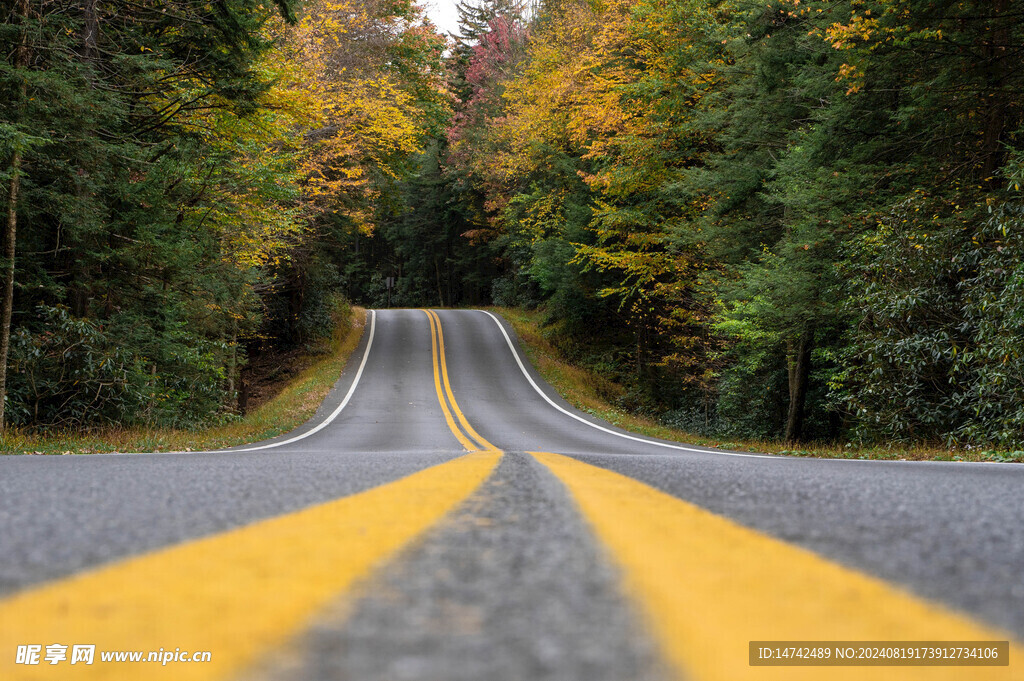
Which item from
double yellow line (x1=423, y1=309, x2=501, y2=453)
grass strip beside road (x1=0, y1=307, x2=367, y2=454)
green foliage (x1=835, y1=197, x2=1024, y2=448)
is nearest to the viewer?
grass strip beside road (x1=0, y1=307, x2=367, y2=454)

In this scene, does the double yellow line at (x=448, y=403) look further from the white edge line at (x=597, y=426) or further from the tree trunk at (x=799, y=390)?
the tree trunk at (x=799, y=390)

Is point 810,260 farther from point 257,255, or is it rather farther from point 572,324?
point 572,324

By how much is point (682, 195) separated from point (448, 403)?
32.1 ft

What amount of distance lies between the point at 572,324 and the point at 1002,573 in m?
28.8

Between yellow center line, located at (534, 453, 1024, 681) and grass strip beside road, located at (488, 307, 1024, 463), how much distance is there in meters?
7.15

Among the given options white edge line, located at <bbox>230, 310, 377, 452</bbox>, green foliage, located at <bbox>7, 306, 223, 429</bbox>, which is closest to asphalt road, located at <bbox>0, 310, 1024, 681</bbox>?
white edge line, located at <bbox>230, 310, 377, 452</bbox>

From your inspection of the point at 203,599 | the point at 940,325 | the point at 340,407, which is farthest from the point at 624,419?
the point at 203,599

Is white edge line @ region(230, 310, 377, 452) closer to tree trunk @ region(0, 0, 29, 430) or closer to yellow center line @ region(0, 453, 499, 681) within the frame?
tree trunk @ region(0, 0, 29, 430)

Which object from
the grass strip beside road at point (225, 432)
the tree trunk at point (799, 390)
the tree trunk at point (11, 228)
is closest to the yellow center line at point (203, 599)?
the grass strip beside road at point (225, 432)

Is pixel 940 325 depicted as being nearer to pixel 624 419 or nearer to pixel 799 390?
Result: pixel 799 390

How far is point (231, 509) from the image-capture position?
164 cm

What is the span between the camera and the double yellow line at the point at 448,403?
11.8m

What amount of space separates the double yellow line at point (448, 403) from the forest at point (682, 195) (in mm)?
5621

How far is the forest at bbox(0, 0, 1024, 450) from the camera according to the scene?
9453 mm
